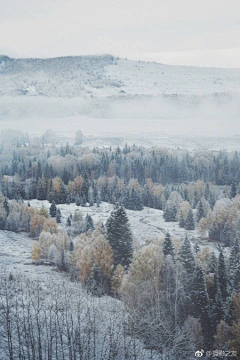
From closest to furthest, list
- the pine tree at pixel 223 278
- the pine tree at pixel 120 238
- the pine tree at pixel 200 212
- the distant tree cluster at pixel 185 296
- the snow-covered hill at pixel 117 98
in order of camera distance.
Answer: the distant tree cluster at pixel 185 296 < the pine tree at pixel 223 278 < the pine tree at pixel 120 238 < the pine tree at pixel 200 212 < the snow-covered hill at pixel 117 98

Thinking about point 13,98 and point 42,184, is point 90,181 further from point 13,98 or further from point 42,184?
point 13,98

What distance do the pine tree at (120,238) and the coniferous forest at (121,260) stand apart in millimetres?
29

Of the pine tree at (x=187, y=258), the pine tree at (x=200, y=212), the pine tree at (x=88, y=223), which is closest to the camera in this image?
the pine tree at (x=187, y=258)

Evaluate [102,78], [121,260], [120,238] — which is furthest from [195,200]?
[102,78]

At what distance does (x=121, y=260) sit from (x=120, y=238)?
646mm

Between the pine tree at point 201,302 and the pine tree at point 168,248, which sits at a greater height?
the pine tree at point 168,248

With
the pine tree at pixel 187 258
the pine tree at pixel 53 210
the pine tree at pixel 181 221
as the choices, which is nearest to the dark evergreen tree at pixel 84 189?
the pine tree at pixel 53 210

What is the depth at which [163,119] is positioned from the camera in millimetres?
42531

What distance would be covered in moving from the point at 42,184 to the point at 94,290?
1098cm

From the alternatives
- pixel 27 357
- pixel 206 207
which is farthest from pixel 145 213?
pixel 27 357

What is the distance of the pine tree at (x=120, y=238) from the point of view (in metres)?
10.8

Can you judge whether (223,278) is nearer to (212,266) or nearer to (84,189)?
(212,266)

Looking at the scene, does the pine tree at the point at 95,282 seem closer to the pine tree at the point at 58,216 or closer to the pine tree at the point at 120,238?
the pine tree at the point at 120,238

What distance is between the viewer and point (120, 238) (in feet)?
36.4
